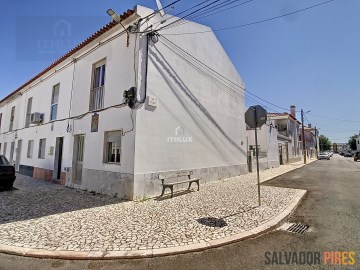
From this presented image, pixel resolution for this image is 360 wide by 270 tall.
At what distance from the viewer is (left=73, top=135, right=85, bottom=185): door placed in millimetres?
9484

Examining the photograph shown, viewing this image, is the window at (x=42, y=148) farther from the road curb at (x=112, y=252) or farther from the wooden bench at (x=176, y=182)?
the road curb at (x=112, y=252)

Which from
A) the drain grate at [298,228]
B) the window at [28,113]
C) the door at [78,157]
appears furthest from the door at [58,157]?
the drain grate at [298,228]

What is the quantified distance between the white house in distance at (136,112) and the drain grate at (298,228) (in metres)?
4.39

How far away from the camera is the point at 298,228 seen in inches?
179

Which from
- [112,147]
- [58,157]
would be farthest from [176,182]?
[58,157]

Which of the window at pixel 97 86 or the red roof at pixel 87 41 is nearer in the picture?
the red roof at pixel 87 41

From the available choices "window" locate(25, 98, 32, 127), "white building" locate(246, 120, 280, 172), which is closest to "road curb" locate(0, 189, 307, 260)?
"window" locate(25, 98, 32, 127)

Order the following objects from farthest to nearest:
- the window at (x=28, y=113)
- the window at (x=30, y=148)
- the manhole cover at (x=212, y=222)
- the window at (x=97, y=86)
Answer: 1. the window at (x=28, y=113)
2. the window at (x=30, y=148)
3. the window at (x=97, y=86)
4. the manhole cover at (x=212, y=222)

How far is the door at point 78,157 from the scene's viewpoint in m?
9.48

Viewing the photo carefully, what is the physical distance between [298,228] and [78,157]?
350 inches

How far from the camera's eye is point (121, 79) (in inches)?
312

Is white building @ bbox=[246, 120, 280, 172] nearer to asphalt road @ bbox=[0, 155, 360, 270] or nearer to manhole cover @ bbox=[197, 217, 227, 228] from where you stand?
asphalt road @ bbox=[0, 155, 360, 270]

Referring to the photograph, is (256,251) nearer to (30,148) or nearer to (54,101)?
(54,101)

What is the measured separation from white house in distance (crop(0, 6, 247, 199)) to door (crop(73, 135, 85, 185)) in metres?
0.04
